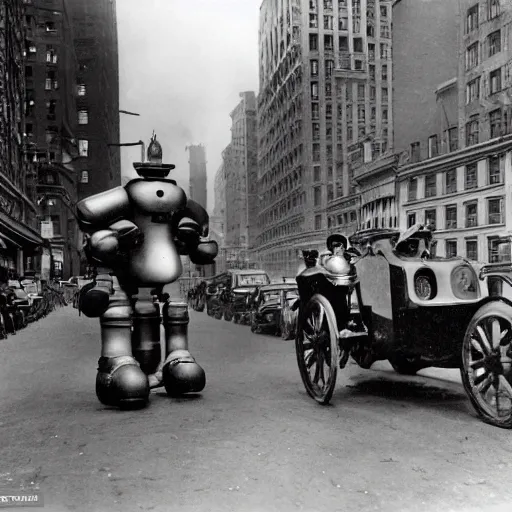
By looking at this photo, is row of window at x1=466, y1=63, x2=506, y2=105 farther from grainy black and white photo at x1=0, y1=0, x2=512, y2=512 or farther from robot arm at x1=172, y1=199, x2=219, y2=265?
robot arm at x1=172, y1=199, x2=219, y2=265

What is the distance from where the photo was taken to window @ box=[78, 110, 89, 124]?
482cm

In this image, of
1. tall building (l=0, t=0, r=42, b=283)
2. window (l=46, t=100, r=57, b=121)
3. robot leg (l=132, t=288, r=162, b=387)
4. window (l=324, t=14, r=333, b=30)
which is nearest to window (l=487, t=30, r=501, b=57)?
window (l=324, t=14, r=333, b=30)

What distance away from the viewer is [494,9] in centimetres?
517

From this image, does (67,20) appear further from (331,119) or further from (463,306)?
(463,306)

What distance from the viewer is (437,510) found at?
226 centimetres

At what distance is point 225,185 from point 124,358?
1.89 meters

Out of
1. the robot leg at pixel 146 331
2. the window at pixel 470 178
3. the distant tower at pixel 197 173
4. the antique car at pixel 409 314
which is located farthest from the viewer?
the window at pixel 470 178

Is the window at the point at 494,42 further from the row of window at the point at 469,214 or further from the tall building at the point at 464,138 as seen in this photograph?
the row of window at the point at 469,214

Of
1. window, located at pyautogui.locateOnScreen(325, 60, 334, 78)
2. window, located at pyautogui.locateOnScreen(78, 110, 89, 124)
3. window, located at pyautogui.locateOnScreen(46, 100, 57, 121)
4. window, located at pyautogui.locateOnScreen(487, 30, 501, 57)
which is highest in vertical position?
window, located at pyautogui.locateOnScreen(487, 30, 501, 57)

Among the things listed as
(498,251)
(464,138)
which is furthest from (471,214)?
(464,138)

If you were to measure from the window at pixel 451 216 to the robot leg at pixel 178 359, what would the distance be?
2375mm

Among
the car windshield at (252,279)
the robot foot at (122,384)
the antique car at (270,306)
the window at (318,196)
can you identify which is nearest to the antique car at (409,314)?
the window at (318,196)

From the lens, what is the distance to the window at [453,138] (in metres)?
5.58

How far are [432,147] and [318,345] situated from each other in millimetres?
2700
